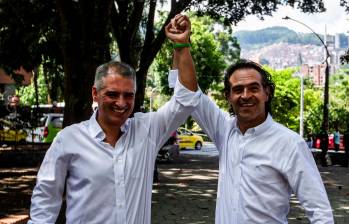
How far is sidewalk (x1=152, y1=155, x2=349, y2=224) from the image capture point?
9.53 metres

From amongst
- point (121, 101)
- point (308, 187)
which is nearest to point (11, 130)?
point (121, 101)

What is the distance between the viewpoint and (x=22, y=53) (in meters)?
23.1

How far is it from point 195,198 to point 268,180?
29.6 ft

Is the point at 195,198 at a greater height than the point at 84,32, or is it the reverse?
the point at 84,32

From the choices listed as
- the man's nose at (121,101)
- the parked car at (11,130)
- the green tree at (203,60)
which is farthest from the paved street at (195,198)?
the green tree at (203,60)

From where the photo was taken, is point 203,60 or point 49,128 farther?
point 203,60

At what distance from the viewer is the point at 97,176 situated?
9.46 ft

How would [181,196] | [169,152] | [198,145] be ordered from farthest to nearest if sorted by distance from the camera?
[198,145] → [169,152] → [181,196]

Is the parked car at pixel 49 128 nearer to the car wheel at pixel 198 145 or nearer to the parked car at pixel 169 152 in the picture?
the parked car at pixel 169 152

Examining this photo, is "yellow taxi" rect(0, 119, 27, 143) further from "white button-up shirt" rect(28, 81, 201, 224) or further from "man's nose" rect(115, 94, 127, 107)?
"man's nose" rect(115, 94, 127, 107)

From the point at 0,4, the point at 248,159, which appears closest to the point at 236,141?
the point at 248,159

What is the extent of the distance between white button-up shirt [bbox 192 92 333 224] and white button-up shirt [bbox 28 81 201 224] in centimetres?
44

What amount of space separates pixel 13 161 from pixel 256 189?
15.2 m

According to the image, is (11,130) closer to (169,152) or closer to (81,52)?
(169,152)
